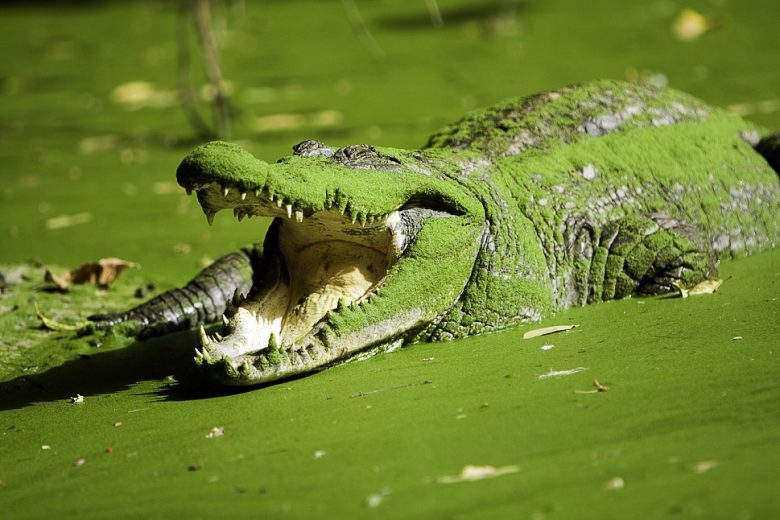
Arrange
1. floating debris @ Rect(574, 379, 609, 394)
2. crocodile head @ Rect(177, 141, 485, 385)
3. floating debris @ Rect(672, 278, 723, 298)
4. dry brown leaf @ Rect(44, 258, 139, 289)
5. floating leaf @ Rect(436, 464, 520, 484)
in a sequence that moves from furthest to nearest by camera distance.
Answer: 1. dry brown leaf @ Rect(44, 258, 139, 289)
2. floating debris @ Rect(672, 278, 723, 298)
3. crocodile head @ Rect(177, 141, 485, 385)
4. floating debris @ Rect(574, 379, 609, 394)
5. floating leaf @ Rect(436, 464, 520, 484)

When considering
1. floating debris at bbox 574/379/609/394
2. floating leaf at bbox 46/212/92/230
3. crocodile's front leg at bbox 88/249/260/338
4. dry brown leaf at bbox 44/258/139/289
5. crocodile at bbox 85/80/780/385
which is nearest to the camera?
floating debris at bbox 574/379/609/394

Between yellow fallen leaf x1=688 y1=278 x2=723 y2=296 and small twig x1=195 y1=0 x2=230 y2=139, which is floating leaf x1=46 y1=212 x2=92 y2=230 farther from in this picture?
yellow fallen leaf x1=688 y1=278 x2=723 y2=296

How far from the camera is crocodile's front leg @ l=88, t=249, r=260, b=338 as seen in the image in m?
5.96

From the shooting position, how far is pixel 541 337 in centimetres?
482

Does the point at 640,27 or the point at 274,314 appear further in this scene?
the point at 640,27

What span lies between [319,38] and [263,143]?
18.2 feet

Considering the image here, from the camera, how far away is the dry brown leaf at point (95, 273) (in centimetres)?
687

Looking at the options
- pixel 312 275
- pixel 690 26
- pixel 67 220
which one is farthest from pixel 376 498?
pixel 690 26

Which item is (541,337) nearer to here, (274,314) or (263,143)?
(274,314)

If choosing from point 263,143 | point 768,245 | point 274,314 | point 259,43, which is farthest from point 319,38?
point 274,314

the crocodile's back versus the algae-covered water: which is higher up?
the crocodile's back

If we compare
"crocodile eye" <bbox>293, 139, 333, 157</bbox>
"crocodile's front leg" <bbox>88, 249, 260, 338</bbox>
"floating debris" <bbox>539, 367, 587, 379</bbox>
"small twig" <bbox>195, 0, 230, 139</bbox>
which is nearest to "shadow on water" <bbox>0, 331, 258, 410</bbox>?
"crocodile's front leg" <bbox>88, 249, 260, 338</bbox>

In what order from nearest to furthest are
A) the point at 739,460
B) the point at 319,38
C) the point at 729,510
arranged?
the point at 729,510 < the point at 739,460 < the point at 319,38

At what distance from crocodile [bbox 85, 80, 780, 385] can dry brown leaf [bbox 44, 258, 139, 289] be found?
0.90 metres
